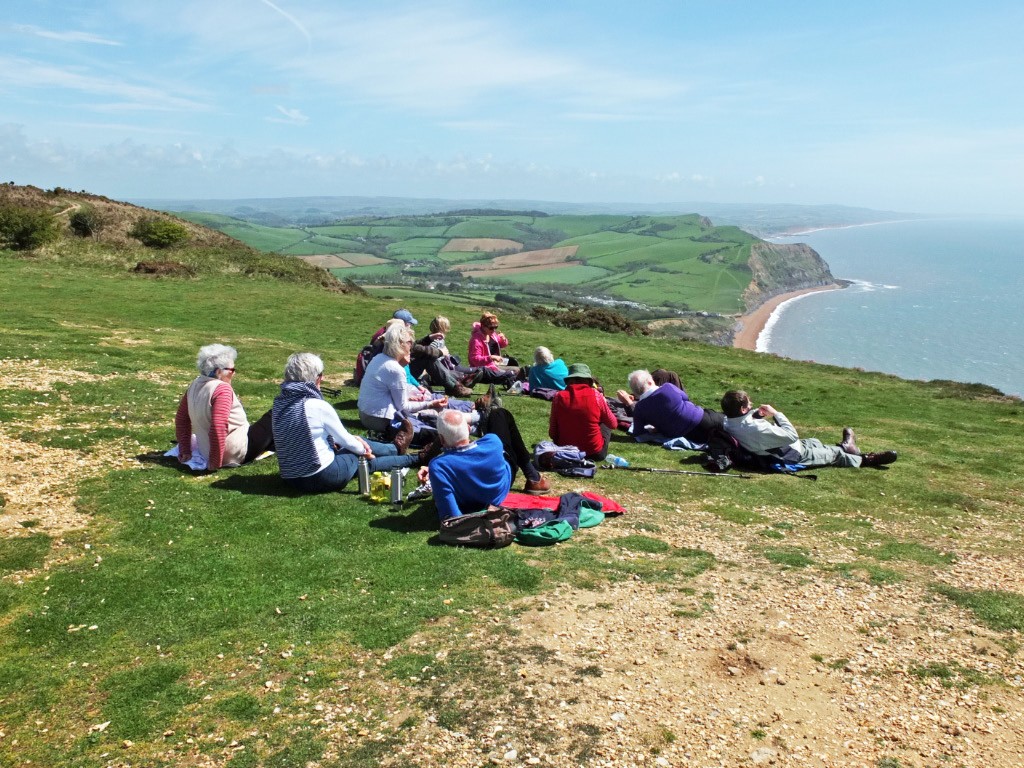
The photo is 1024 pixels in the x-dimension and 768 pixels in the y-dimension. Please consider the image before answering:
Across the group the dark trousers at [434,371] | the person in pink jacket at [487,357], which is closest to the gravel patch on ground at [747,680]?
the dark trousers at [434,371]

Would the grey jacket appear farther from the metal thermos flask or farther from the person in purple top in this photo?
the metal thermos flask

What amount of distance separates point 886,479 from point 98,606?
515 inches

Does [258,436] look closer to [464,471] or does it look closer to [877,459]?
[464,471]

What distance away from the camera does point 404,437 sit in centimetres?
1190

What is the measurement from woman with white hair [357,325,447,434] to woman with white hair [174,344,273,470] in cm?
185

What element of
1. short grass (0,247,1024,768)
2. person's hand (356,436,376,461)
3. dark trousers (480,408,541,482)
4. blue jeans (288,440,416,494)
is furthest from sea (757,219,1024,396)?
person's hand (356,436,376,461)

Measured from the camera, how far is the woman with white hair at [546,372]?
17.7 m

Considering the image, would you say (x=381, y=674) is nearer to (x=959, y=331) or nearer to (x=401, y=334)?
(x=401, y=334)

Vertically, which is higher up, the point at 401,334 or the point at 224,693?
the point at 401,334

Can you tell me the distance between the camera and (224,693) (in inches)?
238

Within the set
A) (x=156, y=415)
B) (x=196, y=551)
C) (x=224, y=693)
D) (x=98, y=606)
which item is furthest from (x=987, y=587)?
(x=156, y=415)

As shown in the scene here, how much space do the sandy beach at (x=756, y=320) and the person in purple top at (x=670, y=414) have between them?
186ft

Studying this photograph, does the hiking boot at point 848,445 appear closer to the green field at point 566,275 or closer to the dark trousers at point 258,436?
the dark trousers at point 258,436

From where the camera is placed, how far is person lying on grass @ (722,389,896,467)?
43.2ft
